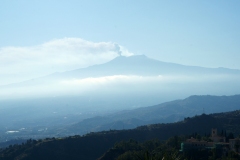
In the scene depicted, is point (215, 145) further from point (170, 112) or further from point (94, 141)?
point (170, 112)

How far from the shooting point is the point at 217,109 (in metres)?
143

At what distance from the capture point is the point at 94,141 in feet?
163

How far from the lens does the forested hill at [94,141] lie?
1789 inches

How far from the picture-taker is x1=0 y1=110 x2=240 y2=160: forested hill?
4544 cm

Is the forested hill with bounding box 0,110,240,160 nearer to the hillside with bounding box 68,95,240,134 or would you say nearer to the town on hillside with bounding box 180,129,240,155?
the town on hillside with bounding box 180,129,240,155

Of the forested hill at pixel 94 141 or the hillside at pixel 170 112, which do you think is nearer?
the forested hill at pixel 94 141

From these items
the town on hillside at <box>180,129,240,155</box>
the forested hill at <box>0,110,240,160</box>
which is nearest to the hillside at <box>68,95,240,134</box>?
the forested hill at <box>0,110,240,160</box>

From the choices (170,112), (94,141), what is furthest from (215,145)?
(170,112)

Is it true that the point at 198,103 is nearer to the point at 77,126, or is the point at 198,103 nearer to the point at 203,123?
the point at 77,126

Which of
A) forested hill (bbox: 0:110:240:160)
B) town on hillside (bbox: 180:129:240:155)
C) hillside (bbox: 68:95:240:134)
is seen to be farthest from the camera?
hillside (bbox: 68:95:240:134)

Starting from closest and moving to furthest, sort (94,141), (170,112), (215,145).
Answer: (215,145) < (94,141) < (170,112)

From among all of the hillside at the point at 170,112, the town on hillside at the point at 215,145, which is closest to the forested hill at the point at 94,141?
the town on hillside at the point at 215,145

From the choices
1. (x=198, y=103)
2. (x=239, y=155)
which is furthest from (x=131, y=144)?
(x=198, y=103)

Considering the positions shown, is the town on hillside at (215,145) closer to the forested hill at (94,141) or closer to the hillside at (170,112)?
the forested hill at (94,141)
